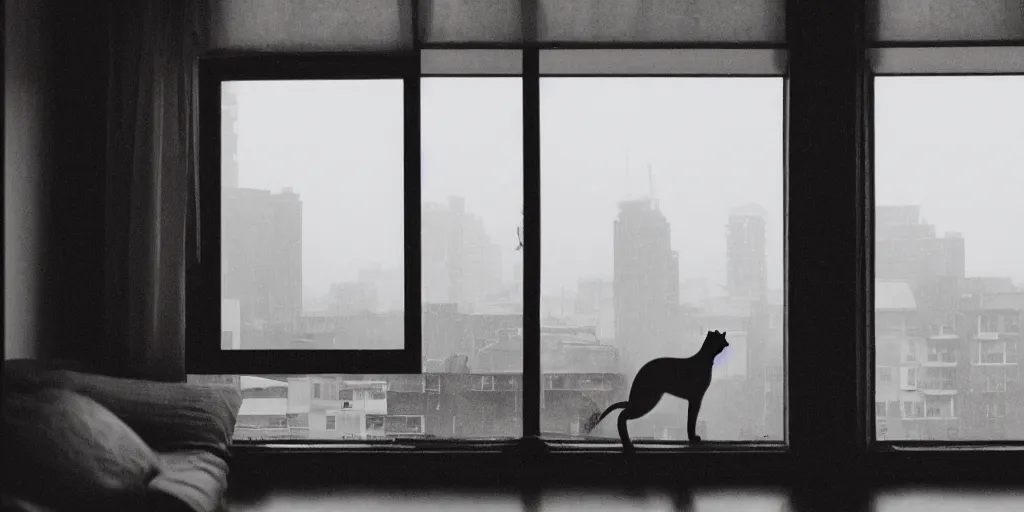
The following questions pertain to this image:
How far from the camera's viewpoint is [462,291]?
286cm

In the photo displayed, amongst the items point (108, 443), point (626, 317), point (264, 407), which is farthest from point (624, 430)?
point (108, 443)

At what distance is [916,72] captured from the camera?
9.32 feet

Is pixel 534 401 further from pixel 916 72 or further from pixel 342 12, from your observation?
pixel 916 72

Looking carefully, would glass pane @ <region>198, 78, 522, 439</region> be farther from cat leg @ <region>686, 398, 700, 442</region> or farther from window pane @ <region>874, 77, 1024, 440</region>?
window pane @ <region>874, 77, 1024, 440</region>

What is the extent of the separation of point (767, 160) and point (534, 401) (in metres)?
1.18

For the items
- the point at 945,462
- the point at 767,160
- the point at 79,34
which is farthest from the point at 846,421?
the point at 79,34

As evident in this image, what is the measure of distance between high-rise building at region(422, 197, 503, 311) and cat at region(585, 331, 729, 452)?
60 cm

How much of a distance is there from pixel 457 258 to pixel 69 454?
4.62 ft

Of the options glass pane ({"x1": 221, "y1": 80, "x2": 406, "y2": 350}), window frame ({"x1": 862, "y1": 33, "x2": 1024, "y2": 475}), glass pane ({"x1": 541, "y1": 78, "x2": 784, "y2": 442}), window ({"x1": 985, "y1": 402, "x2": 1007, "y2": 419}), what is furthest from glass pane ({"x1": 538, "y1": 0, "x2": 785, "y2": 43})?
window ({"x1": 985, "y1": 402, "x2": 1007, "y2": 419})

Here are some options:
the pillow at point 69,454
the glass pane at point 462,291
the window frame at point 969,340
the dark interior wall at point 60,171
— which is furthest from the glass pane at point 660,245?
the dark interior wall at point 60,171

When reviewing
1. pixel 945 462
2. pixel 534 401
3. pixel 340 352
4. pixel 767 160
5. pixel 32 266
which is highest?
pixel 767 160

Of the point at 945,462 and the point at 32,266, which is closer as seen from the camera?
the point at 32,266

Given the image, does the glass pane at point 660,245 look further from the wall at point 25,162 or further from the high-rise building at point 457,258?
the wall at point 25,162

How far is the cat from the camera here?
2.63m
